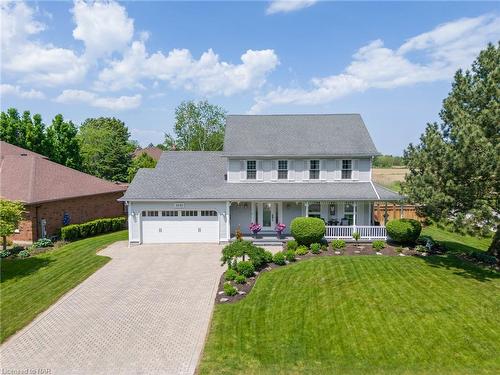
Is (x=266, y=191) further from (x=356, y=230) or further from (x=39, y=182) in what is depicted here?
(x=39, y=182)

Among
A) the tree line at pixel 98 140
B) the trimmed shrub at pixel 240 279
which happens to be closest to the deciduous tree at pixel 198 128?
the tree line at pixel 98 140

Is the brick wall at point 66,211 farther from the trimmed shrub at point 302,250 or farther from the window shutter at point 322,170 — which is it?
the window shutter at point 322,170

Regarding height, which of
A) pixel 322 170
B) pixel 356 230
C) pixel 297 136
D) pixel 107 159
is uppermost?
pixel 297 136

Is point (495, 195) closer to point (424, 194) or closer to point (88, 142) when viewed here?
point (424, 194)

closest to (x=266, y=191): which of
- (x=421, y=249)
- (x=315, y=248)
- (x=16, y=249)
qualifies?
(x=315, y=248)

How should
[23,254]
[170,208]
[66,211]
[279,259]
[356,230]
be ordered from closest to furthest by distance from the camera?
[279,259], [23,254], [356,230], [170,208], [66,211]

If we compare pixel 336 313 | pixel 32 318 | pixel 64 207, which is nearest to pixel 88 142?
pixel 64 207
